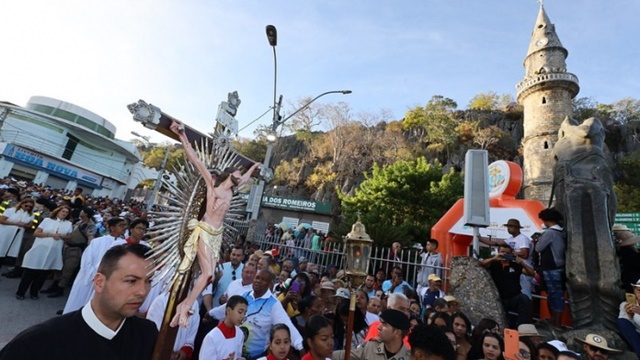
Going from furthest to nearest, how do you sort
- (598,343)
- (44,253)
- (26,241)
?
(26,241) → (44,253) → (598,343)

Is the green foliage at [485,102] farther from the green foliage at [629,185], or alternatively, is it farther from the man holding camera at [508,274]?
the man holding camera at [508,274]

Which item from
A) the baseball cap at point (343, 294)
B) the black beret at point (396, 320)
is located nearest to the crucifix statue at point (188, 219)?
the black beret at point (396, 320)

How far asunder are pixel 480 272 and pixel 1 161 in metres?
32.8

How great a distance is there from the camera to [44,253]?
5742mm

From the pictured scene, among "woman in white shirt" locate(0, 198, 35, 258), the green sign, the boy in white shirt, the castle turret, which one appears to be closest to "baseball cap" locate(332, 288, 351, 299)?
the boy in white shirt

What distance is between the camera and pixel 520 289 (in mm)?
5270

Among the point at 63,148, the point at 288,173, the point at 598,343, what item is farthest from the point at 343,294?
the point at 288,173

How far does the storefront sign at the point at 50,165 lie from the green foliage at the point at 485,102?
46643mm

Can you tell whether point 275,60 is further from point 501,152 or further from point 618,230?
point 501,152

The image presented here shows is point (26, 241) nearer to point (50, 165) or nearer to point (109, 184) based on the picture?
point (50, 165)

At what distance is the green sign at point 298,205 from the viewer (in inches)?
1085

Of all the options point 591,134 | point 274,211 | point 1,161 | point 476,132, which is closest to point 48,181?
point 1,161

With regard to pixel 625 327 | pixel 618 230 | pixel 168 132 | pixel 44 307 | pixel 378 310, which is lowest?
pixel 44 307

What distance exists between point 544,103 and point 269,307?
3074 centimetres
